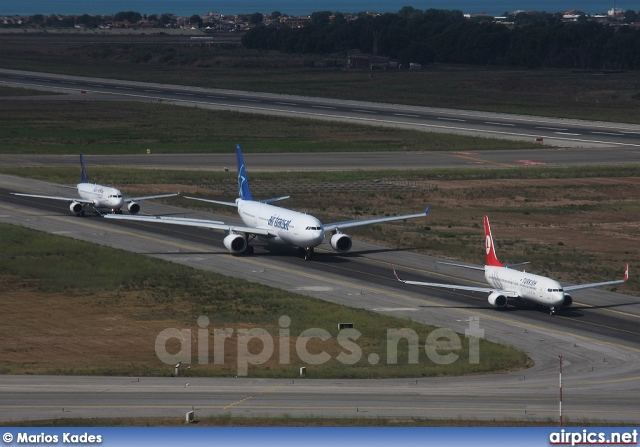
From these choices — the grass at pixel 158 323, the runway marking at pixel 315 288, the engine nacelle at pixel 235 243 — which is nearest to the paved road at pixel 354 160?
the engine nacelle at pixel 235 243

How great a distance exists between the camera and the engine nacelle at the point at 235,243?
80125 mm

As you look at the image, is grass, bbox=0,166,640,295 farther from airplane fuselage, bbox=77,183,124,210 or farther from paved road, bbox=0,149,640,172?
airplane fuselage, bbox=77,183,124,210

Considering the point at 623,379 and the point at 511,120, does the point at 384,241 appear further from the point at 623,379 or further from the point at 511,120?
the point at 511,120

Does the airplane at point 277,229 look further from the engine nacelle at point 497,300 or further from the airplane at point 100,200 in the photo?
the engine nacelle at point 497,300

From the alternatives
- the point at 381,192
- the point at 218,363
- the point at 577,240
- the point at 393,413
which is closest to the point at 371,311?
the point at 218,363

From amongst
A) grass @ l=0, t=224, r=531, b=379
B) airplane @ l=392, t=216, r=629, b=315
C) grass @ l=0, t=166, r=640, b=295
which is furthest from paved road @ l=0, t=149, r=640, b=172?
airplane @ l=392, t=216, r=629, b=315

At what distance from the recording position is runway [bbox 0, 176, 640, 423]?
4391 cm

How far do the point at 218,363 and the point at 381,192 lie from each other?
205ft

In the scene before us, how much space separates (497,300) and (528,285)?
210cm

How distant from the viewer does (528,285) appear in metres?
64.9

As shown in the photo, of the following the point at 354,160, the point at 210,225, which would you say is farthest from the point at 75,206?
the point at 354,160

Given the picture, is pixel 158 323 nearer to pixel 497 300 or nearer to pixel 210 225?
pixel 497 300

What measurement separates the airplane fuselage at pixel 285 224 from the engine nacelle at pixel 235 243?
5.38 feet

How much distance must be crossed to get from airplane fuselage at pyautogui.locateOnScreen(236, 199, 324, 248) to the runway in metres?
1.82
